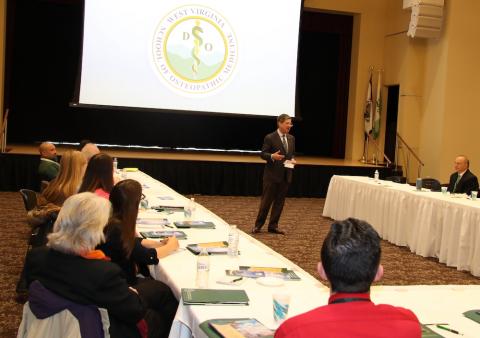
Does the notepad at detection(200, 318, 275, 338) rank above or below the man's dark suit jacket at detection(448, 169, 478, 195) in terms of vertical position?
below

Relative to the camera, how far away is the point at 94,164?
3.88m

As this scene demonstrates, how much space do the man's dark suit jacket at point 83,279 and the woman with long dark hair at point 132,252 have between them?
0.53 m

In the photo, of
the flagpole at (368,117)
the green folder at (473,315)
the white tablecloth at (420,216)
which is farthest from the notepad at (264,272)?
the flagpole at (368,117)

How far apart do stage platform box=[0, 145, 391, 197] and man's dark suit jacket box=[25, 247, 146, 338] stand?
7.98 meters

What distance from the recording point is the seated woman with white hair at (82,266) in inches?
90.0

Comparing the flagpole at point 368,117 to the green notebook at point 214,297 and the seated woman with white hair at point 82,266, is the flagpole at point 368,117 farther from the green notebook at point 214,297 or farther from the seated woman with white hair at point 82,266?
the seated woman with white hair at point 82,266

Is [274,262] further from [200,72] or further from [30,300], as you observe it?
[200,72]

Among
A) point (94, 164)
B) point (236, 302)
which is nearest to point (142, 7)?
A: point (94, 164)

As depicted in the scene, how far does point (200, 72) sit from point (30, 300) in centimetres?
880

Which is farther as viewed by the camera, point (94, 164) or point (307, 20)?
point (307, 20)

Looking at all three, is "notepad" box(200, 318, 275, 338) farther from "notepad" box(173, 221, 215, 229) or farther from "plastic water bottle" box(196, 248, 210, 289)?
"notepad" box(173, 221, 215, 229)

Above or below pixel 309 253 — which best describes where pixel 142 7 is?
above

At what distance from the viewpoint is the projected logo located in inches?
424

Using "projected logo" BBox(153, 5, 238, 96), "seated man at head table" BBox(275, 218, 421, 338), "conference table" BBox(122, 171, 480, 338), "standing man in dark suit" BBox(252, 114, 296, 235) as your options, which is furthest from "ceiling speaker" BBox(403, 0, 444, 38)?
"seated man at head table" BBox(275, 218, 421, 338)
